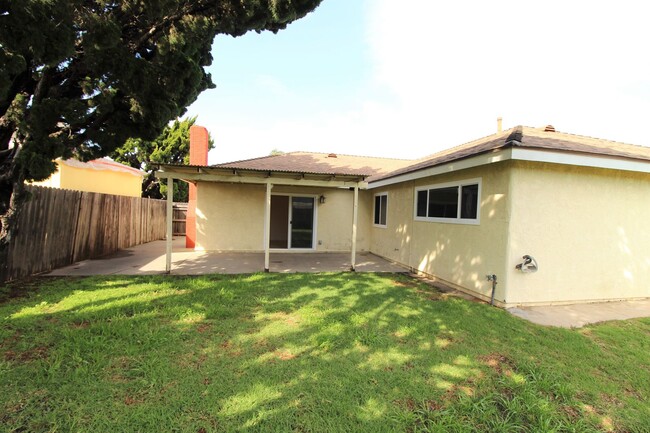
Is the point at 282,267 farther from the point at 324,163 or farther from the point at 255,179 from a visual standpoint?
the point at 324,163

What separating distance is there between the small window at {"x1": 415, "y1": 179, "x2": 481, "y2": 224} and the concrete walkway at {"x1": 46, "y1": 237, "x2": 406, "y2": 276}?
7.04 feet

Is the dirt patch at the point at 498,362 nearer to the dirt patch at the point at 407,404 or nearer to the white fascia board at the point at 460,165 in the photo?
the dirt patch at the point at 407,404

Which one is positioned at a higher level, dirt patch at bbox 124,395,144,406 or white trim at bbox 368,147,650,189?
white trim at bbox 368,147,650,189

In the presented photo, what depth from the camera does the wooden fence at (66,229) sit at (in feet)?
21.8

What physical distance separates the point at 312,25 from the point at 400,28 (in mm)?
3382

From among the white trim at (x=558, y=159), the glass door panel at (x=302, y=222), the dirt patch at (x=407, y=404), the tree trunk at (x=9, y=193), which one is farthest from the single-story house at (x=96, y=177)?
the dirt patch at (x=407, y=404)

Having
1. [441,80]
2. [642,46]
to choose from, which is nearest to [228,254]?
[441,80]

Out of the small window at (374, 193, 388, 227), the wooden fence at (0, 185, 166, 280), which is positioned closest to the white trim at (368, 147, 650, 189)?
the small window at (374, 193, 388, 227)

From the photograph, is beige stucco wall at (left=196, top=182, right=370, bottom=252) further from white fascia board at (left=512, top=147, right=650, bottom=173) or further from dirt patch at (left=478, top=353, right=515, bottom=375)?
dirt patch at (left=478, top=353, right=515, bottom=375)

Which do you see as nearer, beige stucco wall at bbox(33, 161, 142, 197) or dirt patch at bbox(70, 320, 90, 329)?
dirt patch at bbox(70, 320, 90, 329)

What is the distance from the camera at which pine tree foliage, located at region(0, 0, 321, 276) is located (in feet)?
15.4

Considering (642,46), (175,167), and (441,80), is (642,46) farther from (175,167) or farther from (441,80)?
(175,167)

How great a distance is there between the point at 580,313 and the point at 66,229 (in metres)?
12.3

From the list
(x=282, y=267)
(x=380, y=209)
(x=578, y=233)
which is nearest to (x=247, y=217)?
(x=282, y=267)
